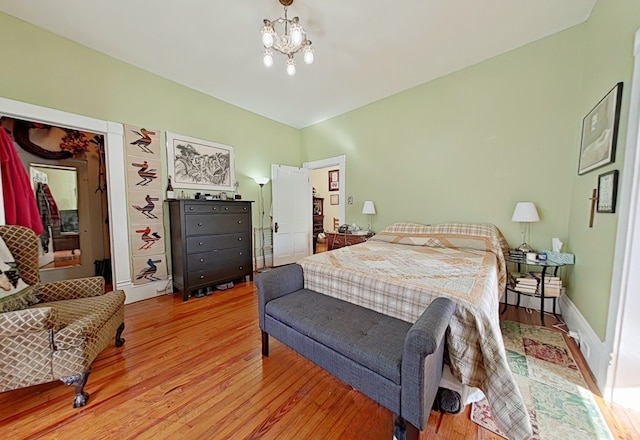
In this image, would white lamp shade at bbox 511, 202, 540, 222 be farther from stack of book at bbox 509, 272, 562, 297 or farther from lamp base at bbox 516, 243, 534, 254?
stack of book at bbox 509, 272, 562, 297

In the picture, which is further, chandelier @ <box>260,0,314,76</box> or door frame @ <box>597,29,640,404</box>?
chandelier @ <box>260,0,314,76</box>

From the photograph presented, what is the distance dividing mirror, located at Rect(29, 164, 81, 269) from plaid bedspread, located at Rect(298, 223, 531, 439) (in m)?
3.70

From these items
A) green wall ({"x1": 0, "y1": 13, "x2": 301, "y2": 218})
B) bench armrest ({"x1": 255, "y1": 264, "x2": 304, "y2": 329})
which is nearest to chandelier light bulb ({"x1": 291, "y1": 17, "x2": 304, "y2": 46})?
bench armrest ({"x1": 255, "y1": 264, "x2": 304, "y2": 329})

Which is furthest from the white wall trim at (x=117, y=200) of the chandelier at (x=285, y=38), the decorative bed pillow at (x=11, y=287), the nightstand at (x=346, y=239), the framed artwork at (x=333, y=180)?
the framed artwork at (x=333, y=180)

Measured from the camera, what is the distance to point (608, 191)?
1.58 m

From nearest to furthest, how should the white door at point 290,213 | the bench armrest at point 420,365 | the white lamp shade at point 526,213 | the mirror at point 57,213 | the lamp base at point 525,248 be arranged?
1. the bench armrest at point 420,365
2. the white lamp shade at point 526,213
3. the lamp base at point 525,248
4. the mirror at point 57,213
5. the white door at point 290,213

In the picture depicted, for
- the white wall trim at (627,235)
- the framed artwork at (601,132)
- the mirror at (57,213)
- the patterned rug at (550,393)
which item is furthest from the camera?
the mirror at (57,213)

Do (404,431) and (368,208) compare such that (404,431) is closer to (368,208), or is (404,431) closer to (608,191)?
(608,191)

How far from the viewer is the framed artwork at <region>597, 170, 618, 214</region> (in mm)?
1503

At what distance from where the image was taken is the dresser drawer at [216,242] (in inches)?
117

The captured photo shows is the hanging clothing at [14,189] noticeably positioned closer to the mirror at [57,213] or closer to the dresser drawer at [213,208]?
the mirror at [57,213]

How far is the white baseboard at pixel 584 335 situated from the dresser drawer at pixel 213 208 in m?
3.76

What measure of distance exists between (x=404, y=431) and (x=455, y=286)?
810 millimetres

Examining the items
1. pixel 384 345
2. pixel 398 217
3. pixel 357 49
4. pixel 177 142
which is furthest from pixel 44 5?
pixel 398 217
